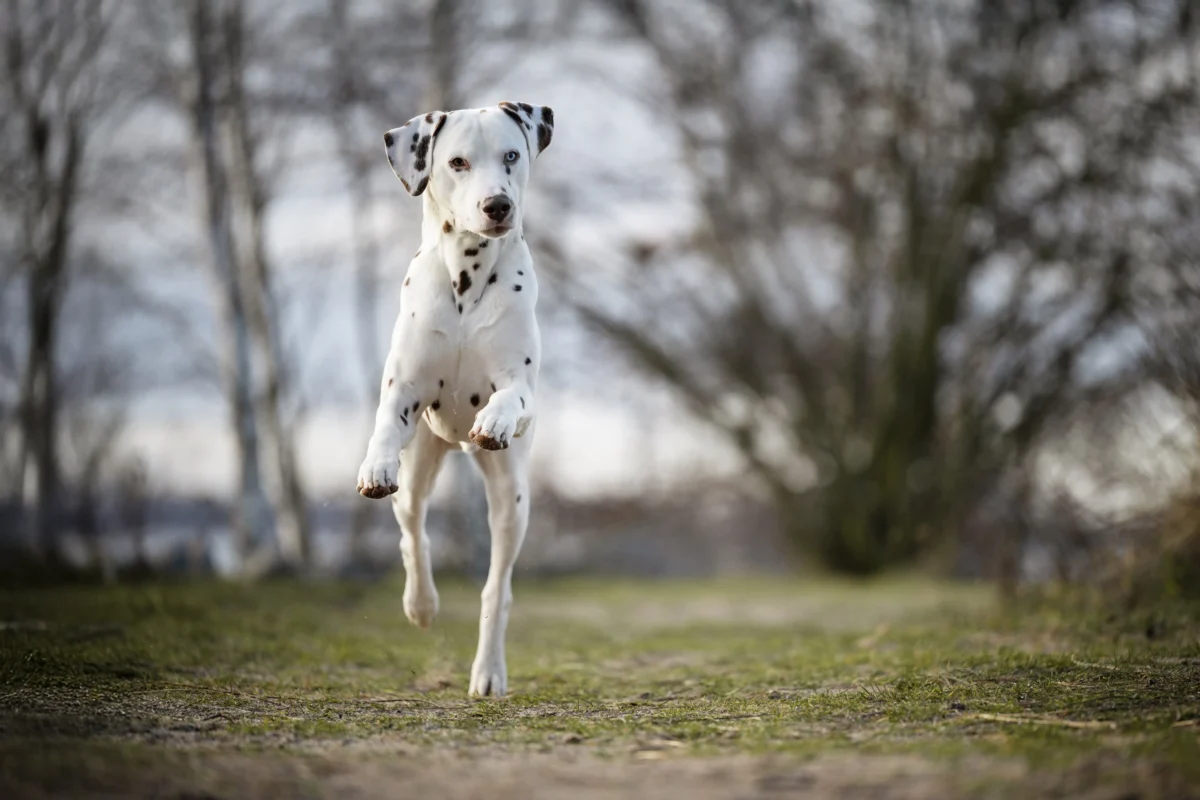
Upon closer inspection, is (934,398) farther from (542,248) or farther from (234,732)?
(234,732)

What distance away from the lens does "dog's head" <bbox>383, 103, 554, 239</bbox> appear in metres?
5.07

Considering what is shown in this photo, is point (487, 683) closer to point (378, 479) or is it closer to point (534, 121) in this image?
point (378, 479)

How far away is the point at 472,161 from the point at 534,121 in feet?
1.68

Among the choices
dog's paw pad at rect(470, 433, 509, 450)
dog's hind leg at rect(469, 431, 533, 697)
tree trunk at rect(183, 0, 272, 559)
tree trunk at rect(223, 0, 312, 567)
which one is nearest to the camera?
dog's paw pad at rect(470, 433, 509, 450)

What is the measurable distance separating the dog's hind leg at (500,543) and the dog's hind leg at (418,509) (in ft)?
0.89

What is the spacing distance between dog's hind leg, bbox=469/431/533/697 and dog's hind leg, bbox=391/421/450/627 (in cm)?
27

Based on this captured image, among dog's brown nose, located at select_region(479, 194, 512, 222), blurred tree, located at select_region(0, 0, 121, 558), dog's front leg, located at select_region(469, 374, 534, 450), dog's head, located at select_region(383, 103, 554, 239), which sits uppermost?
blurred tree, located at select_region(0, 0, 121, 558)

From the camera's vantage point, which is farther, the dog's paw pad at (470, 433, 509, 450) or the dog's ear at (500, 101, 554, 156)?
the dog's ear at (500, 101, 554, 156)

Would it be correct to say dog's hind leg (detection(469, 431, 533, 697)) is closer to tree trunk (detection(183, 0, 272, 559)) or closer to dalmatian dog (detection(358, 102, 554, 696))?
dalmatian dog (detection(358, 102, 554, 696))

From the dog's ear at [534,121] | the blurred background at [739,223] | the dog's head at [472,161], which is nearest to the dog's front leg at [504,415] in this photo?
the dog's head at [472,161]

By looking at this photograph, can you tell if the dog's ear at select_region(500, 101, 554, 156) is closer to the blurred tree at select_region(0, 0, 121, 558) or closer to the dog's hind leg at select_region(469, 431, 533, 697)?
the dog's hind leg at select_region(469, 431, 533, 697)

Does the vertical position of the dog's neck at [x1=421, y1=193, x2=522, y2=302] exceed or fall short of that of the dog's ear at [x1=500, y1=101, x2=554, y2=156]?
it falls short

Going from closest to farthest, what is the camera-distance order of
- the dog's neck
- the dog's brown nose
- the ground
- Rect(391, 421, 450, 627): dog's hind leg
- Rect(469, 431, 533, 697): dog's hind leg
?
the ground, the dog's brown nose, the dog's neck, Rect(469, 431, 533, 697): dog's hind leg, Rect(391, 421, 450, 627): dog's hind leg

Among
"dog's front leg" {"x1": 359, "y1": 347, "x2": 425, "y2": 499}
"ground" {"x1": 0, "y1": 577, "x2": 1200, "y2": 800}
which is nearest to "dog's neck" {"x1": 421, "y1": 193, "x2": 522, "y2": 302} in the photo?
"dog's front leg" {"x1": 359, "y1": 347, "x2": 425, "y2": 499}
